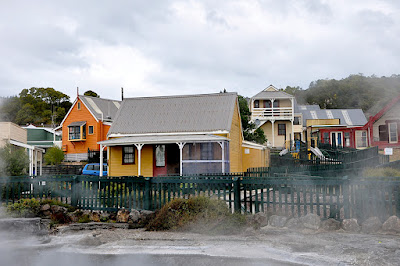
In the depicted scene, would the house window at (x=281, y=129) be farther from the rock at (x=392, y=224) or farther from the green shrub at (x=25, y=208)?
the rock at (x=392, y=224)

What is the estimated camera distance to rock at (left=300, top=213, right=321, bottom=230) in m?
9.54

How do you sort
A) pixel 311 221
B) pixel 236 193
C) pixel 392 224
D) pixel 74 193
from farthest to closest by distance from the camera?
pixel 74 193, pixel 236 193, pixel 311 221, pixel 392 224

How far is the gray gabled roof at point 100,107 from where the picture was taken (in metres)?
44.3

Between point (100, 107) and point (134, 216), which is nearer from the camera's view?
point (134, 216)

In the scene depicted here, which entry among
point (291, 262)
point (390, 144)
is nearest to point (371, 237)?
point (291, 262)

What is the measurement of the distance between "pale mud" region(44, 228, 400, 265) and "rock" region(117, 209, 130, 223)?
43.0 inches

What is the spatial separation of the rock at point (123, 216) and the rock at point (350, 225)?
5.96m

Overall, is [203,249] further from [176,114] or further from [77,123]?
[77,123]

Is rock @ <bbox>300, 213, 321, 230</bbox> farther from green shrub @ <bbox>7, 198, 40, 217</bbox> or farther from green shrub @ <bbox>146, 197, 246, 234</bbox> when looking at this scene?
green shrub @ <bbox>7, 198, 40, 217</bbox>

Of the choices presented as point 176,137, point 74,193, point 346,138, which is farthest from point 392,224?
point 346,138

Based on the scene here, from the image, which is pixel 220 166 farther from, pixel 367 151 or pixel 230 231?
pixel 230 231

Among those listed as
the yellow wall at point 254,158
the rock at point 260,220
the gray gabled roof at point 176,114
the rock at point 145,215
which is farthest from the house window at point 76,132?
the rock at point 260,220

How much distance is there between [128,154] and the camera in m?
25.6

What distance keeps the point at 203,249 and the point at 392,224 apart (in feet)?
14.3
